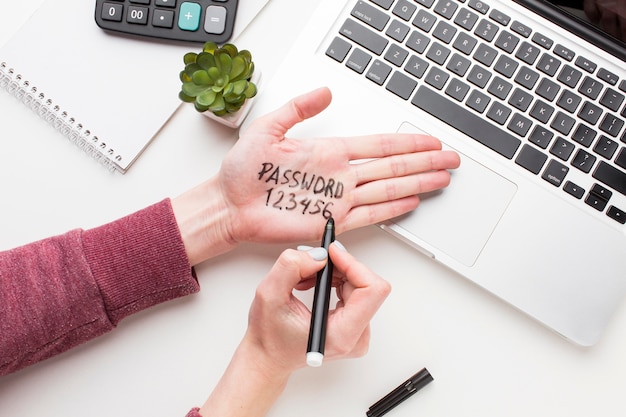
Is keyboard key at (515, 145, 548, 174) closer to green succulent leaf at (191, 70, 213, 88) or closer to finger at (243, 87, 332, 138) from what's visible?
finger at (243, 87, 332, 138)

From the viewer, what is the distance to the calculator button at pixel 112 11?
837mm

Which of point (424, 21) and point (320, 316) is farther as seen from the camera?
point (424, 21)

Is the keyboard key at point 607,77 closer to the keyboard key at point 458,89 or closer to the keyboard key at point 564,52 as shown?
the keyboard key at point 564,52

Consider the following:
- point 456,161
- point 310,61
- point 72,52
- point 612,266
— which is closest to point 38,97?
point 72,52

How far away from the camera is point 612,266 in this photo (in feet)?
2.54

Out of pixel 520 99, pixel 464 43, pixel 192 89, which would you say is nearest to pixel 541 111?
pixel 520 99

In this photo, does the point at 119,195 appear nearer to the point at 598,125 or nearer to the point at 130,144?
the point at 130,144

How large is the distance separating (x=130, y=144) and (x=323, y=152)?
278 millimetres

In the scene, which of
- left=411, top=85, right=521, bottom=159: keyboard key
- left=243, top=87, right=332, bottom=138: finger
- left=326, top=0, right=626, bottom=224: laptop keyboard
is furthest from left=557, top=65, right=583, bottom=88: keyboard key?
left=243, top=87, right=332, bottom=138: finger

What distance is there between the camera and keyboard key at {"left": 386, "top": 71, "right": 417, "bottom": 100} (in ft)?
2.61

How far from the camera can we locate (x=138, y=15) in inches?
33.0

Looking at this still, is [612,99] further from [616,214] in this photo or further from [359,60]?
[359,60]

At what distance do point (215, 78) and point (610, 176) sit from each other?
0.52 metres

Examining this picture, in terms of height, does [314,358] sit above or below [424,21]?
below
